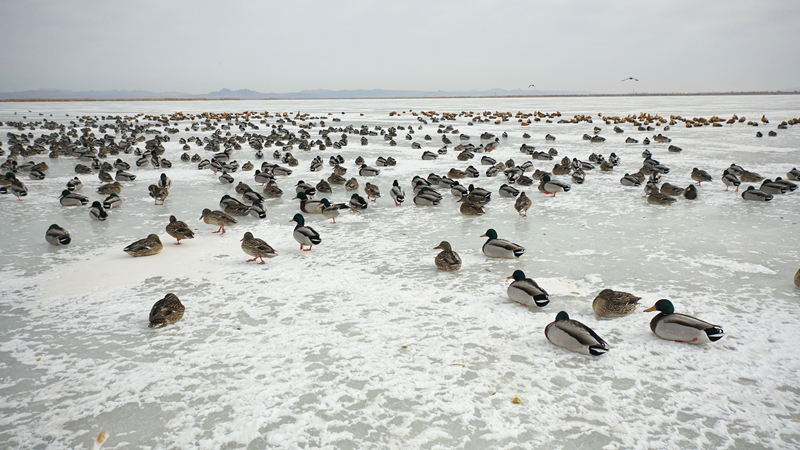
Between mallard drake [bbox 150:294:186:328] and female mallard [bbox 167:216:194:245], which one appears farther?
female mallard [bbox 167:216:194:245]

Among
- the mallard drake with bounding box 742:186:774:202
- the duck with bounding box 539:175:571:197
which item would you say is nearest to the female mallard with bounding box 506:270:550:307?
the duck with bounding box 539:175:571:197

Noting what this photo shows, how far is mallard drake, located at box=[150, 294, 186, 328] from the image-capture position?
4.69 meters

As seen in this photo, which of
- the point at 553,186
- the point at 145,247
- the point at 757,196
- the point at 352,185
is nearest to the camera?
the point at 145,247

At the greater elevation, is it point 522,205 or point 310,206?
point 522,205

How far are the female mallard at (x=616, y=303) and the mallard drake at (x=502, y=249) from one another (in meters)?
1.87

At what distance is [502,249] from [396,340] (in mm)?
2936

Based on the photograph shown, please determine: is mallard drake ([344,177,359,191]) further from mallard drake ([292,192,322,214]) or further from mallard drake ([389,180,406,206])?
mallard drake ([292,192,322,214])

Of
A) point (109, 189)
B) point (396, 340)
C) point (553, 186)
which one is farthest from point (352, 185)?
point (396, 340)

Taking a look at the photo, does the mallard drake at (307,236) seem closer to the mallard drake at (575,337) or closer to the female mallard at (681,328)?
the mallard drake at (575,337)

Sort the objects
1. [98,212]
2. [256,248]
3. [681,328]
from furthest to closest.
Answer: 1. [98,212]
2. [256,248]
3. [681,328]

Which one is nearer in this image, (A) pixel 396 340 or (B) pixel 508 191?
(A) pixel 396 340

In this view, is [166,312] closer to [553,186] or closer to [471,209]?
[471,209]

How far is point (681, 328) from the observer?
4.29m

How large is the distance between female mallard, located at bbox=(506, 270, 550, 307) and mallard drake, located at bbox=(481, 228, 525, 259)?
1.40 metres
